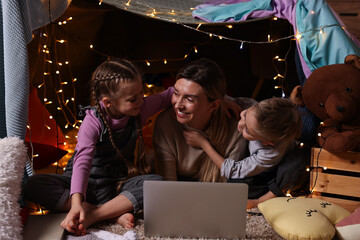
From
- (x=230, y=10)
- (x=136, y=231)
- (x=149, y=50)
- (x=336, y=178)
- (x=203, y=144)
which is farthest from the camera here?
(x=149, y=50)

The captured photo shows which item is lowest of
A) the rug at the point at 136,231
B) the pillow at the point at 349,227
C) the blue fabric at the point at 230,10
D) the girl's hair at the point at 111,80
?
the rug at the point at 136,231

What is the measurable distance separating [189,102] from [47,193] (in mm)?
563

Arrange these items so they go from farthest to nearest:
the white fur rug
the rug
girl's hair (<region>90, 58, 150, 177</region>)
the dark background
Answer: the dark background < girl's hair (<region>90, 58, 150, 177</region>) < the rug < the white fur rug

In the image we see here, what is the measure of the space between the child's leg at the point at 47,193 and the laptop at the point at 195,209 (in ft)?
1.01

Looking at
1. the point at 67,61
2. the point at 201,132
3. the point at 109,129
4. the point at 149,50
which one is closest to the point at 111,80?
the point at 109,129

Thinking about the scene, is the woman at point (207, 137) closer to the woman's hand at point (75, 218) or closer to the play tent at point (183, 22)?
the play tent at point (183, 22)

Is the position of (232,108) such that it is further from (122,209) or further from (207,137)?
(122,209)

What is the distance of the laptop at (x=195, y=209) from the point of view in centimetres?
123

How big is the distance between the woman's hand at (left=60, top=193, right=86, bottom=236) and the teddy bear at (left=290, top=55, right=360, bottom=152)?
81cm

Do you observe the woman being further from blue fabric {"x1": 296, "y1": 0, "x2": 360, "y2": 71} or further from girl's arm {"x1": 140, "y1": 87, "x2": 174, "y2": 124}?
blue fabric {"x1": 296, "y1": 0, "x2": 360, "y2": 71}

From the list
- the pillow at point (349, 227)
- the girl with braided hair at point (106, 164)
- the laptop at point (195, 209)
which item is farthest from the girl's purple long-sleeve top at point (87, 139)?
the pillow at point (349, 227)

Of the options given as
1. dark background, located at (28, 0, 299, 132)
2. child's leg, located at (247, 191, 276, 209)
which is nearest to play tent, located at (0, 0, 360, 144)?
dark background, located at (28, 0, 299, 132)

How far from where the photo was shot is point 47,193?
138 centimetres

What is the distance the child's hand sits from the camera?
1565 mm
